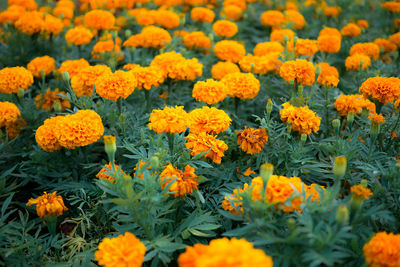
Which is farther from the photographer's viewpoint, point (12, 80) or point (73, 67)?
point (73, 67)

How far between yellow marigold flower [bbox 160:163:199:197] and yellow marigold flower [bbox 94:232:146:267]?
322 millimetres

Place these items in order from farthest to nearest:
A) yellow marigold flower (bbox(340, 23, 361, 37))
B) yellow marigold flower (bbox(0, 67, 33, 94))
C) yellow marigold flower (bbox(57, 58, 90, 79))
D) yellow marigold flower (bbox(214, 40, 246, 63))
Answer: yellow marigold flower (bbox(340, 23, 361, 37))
yellow marigold flower (bbox(214, 40, 246, 63))
yellow marigold flower (bbox(57, 58, 90, 79))
yellow marigold flower (bbox(0, 67, 33, 94))

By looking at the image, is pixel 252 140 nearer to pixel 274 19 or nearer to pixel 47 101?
pixel 47 101

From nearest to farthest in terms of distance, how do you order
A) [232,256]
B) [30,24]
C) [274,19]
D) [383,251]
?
[232,256] < [383,251] < [30,24] < [274,19]

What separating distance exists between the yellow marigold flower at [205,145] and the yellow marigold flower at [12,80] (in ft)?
5.34

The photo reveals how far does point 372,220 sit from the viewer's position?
1802 mm

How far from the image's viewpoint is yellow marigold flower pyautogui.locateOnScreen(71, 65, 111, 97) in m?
2.59

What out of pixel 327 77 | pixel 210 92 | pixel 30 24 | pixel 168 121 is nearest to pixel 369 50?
pixel 327 77

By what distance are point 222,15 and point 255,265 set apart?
4.00 metres

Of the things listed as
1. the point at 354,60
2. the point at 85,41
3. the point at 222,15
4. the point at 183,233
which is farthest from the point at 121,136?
the point at 222,15

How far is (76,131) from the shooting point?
203 cm

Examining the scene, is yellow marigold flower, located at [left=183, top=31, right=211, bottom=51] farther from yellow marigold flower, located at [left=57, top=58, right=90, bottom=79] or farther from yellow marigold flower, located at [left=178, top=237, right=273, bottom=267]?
yellow marigold flower, located at [left=178, top=237, right=273, bottom=267]

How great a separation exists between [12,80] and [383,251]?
272 centimetres

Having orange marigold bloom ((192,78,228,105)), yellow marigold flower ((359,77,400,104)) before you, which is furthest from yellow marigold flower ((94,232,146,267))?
yellow marigold flower ((359,77,400,104))
